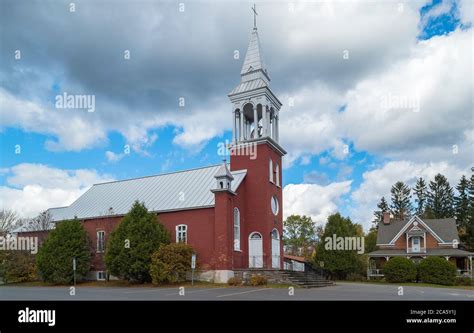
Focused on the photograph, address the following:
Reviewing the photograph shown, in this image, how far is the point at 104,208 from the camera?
1377 inches

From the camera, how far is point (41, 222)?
1459 inches

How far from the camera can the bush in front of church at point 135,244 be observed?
27.1 meters

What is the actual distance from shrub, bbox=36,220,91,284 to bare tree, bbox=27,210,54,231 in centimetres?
577

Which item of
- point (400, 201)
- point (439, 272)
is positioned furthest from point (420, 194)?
point (439, 272)

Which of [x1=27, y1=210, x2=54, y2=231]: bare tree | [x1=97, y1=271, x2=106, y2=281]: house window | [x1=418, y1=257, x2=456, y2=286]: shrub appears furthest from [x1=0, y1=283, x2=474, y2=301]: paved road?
[x1=27, y1=210, x2=54, y2=231]: bare tree

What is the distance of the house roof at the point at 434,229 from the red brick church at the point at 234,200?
75.8 feet

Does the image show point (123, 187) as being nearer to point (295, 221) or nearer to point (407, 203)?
point (295, 221)

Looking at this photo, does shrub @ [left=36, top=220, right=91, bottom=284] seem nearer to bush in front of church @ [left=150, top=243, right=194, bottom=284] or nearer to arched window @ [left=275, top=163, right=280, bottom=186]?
bush in front of church @ [left=150, top=243, right=194, bottom=284]

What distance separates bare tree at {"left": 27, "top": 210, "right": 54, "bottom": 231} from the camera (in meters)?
36.6

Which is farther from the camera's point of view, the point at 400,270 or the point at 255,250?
the point at 400,270

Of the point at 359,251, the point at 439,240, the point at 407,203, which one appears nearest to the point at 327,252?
the point at 359,251

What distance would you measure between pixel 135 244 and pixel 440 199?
209 feet

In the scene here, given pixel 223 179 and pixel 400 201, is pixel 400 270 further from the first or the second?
pixel 400 201
